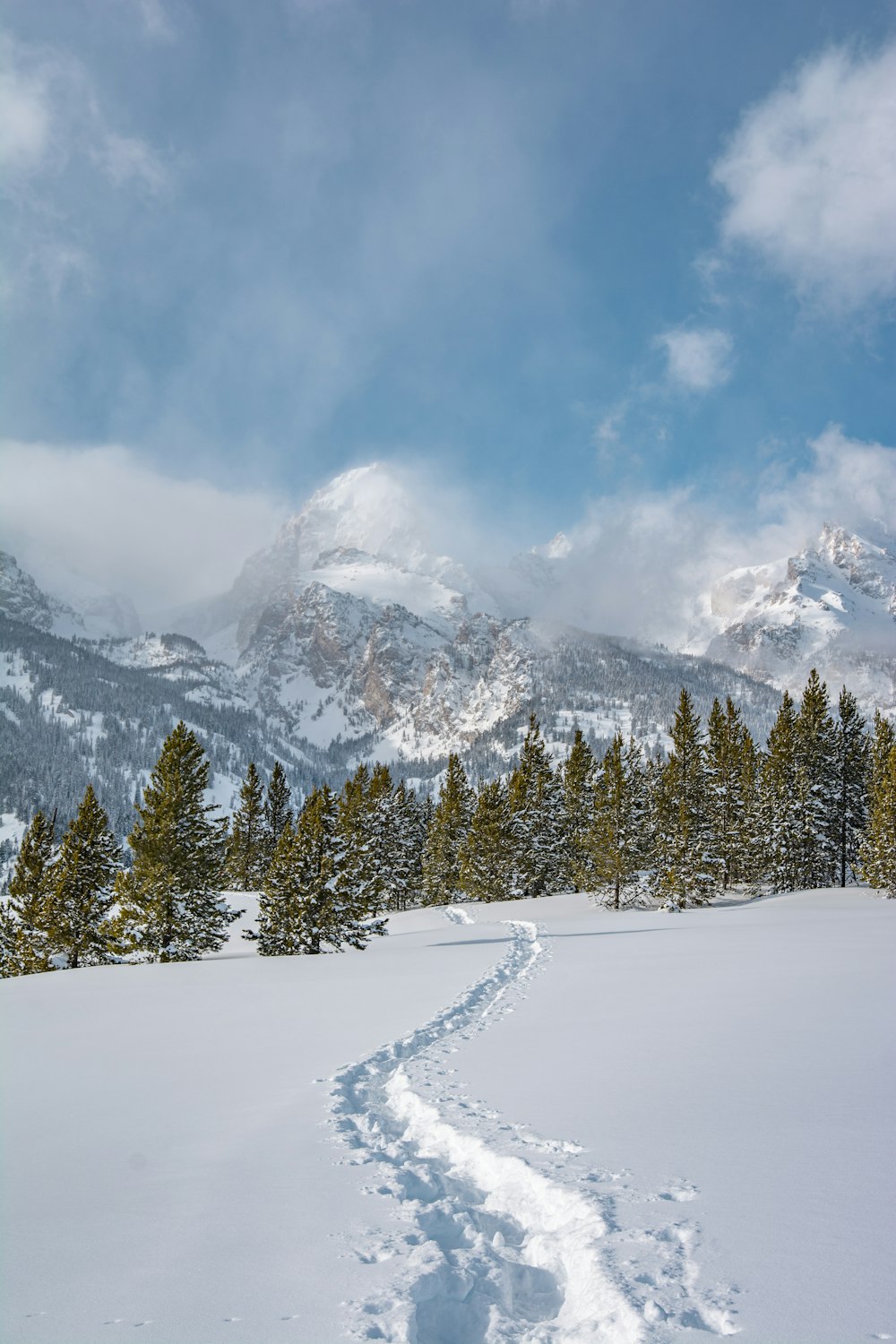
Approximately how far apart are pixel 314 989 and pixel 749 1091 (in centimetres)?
1236

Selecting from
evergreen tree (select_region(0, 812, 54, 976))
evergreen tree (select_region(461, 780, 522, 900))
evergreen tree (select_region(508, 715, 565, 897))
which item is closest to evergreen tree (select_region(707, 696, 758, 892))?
evergreen tree (select_region(508, 715, 565, 897))

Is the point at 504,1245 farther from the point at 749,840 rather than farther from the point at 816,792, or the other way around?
the point at 816,792

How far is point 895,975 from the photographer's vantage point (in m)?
15.6

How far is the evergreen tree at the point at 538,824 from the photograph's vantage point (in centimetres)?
5700

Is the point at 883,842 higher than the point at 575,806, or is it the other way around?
the point at 575,806

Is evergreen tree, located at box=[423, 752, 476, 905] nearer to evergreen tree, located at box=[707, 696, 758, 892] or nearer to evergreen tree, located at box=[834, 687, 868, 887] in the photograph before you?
evergreen tree, located at box=[707, 696, 758, 892]

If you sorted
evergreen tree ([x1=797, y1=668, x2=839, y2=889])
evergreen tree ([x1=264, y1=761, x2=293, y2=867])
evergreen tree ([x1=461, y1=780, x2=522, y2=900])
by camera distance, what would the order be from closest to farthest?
evergreen tree ([x1=797, y1=668, x2=839, y2=889]), evergreen tree ([x1=461, y1=780, x2=522, y2=900]), evergreen tree ([x1=264, y1=761, x2=293, y2=867])

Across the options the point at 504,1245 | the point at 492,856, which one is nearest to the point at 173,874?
the point at 504,1245

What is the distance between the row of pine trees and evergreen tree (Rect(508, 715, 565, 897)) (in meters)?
0.16

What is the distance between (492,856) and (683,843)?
1554cm

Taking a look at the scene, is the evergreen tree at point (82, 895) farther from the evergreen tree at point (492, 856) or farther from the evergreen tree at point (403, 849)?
the evergreen tree at point (403, 849)

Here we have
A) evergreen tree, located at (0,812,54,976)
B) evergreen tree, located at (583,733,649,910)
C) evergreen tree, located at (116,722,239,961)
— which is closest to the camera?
evergreen tree, located at (116,722,239,961)

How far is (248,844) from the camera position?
234ft

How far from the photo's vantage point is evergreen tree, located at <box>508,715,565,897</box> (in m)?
57.0
